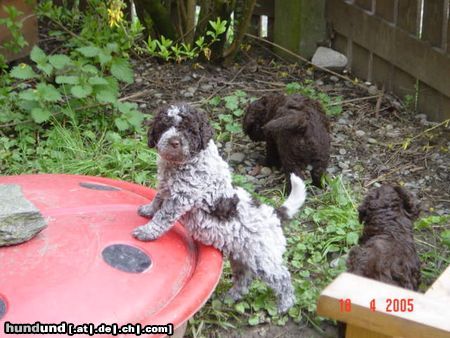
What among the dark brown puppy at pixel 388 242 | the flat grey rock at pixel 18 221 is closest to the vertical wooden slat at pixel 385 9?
the dark brown puppy at pixel 388 242

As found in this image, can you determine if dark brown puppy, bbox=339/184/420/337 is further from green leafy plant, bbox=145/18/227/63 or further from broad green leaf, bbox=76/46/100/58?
broad green leaf, bbox=76/46/100/58

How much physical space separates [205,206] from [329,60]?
3548 millimetres

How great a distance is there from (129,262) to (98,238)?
7.7 inches

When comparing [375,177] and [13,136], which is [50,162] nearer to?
[13,136]

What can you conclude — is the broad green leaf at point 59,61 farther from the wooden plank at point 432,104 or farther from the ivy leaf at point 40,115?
the wooden plank at point 432,104

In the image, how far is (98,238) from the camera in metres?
3.25

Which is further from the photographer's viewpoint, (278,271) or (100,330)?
(278,271)

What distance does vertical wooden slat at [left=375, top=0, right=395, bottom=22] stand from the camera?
5.97 meters

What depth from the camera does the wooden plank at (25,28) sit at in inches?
242

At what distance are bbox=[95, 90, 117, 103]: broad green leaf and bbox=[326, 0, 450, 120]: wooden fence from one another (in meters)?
2.26

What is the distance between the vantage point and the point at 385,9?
6.05 m

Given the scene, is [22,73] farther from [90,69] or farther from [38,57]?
[90,69]

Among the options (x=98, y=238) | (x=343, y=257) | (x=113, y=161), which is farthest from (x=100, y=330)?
(x=113, y=161)
